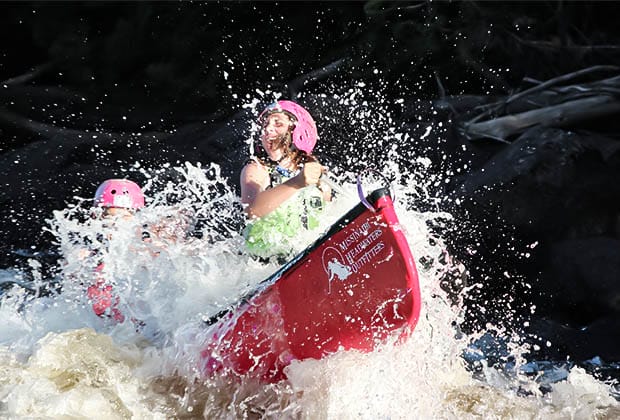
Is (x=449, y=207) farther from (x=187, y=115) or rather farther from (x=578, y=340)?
(x=187, y=115)

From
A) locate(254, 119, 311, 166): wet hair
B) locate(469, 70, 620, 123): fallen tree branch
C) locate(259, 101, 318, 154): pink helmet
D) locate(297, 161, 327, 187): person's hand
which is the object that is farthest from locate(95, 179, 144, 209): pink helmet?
locate(469, 70, 620, 123): fallen tree branch

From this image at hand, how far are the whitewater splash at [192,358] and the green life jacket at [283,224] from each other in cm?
9

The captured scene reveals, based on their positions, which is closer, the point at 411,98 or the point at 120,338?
the point at 120,338

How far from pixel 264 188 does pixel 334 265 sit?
0.84 m

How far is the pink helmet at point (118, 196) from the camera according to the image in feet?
15.9

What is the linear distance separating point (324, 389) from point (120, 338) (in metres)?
1.27

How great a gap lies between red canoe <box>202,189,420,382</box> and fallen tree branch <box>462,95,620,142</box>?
19.0ft

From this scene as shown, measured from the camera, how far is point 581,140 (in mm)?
8094

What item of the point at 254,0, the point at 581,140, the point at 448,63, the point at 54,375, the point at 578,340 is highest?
the point at 254,0

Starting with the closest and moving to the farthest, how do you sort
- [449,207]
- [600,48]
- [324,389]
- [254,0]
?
[324,389]
[449,207]
[600,48]
[254,0]

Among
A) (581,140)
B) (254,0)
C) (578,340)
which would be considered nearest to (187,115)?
(254,0)

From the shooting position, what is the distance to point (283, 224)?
3.91 metres

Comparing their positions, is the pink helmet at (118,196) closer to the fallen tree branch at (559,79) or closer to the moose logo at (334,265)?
the moose logo at (334,265)

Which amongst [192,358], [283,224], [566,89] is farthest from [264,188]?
[566,89]
